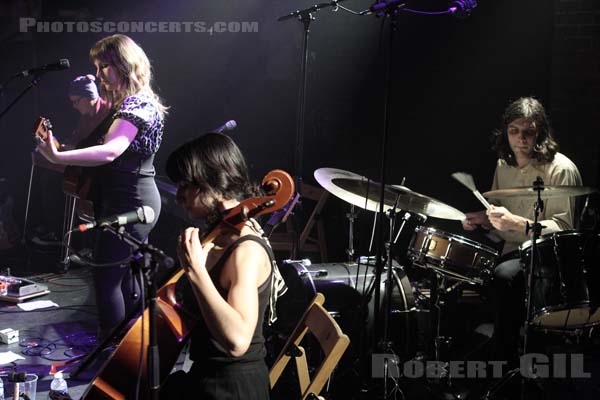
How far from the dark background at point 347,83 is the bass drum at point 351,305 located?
152 centimetres

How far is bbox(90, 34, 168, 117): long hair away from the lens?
3.56 metres

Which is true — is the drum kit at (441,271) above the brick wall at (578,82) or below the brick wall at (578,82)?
below

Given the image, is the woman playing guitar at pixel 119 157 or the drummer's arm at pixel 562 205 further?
the drummer's arm at pixel 562 205

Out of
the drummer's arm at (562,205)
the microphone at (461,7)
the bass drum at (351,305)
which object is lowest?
the bass drum at (351,305)

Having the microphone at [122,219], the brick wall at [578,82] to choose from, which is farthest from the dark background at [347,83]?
the microphone at [122,219]

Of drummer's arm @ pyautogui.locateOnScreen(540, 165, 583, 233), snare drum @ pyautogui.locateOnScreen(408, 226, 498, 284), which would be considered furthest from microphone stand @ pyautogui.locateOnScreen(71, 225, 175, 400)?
drummer's arm @ pyautogui.locateOnScreen(540, 165, 583, 233)

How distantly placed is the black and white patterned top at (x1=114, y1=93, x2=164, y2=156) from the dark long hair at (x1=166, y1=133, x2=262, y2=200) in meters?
1.28

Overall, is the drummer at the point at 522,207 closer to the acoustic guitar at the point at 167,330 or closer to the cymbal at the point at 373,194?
the cymbal at the point at 373,194

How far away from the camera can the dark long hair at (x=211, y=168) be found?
7.47 feet

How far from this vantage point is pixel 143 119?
3.54 m

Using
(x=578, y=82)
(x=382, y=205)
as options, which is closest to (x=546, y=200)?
(x=382, y=205)

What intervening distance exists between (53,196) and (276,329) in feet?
12.2

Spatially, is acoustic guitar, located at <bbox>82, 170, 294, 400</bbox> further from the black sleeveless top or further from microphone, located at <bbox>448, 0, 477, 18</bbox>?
microphone, located at <bbox>448, 0, 477, 18</bbox>

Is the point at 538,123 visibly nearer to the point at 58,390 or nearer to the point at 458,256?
the point at 458,256
